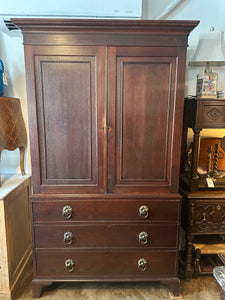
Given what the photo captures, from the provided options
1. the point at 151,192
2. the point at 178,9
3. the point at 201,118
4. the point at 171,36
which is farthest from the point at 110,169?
the point at 178,9

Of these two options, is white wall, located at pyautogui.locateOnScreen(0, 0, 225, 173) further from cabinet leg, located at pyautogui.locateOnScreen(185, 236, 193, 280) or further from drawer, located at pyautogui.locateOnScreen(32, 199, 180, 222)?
cabinet leg, located at pyautogui.locateOnScreen(185, 236, 193, 280)

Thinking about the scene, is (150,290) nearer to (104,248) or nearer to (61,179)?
(104,248)

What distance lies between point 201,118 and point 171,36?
0.60 m

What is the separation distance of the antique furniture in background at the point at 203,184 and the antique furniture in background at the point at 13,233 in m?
1.34

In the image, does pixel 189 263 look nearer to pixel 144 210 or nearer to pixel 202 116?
pixel 144 210

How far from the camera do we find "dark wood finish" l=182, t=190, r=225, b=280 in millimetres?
1618

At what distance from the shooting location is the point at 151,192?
1.50 meters

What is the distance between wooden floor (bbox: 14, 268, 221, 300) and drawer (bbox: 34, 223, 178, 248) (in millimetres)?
430

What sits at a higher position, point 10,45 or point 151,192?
point 10,45

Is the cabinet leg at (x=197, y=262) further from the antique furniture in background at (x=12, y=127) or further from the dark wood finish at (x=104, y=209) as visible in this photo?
the antique furniture in background at (x=12, y=127)

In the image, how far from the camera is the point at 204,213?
5.37ft

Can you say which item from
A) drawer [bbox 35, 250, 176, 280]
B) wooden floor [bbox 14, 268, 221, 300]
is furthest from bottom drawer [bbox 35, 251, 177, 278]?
wooden floor [bbox 14, 268, 221, 300]

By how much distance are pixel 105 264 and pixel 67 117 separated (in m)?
1.11

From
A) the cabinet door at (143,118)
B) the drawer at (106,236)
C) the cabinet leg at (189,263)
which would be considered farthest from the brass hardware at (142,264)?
the cabinet door at (143,118)
